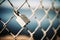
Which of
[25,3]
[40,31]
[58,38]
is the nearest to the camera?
[25,3]

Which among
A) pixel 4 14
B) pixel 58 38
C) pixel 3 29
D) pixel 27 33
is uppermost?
pixel 4 14

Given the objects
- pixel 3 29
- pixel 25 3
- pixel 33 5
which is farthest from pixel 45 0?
pixel 3 29

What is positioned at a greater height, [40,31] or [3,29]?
[3,29]

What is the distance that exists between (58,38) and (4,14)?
694mm

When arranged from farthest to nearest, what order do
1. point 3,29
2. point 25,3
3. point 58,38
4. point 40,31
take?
point 58,38 < point 40,31 < point 25,3 < point 3,29

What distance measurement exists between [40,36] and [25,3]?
41cm

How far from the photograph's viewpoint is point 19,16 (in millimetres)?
1363

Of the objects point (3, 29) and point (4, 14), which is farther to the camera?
point (4, 14)

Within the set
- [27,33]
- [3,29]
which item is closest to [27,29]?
[27,33]

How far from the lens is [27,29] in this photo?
1466 millimetres

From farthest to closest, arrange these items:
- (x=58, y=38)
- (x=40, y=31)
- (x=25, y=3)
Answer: (x=58, y=38), (x=40, y=31), (x=25, y=3)

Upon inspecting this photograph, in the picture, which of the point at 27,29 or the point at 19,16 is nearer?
the point at 19,16

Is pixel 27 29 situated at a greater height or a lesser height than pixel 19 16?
lesser

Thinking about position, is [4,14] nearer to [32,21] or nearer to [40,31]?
[32,21]
